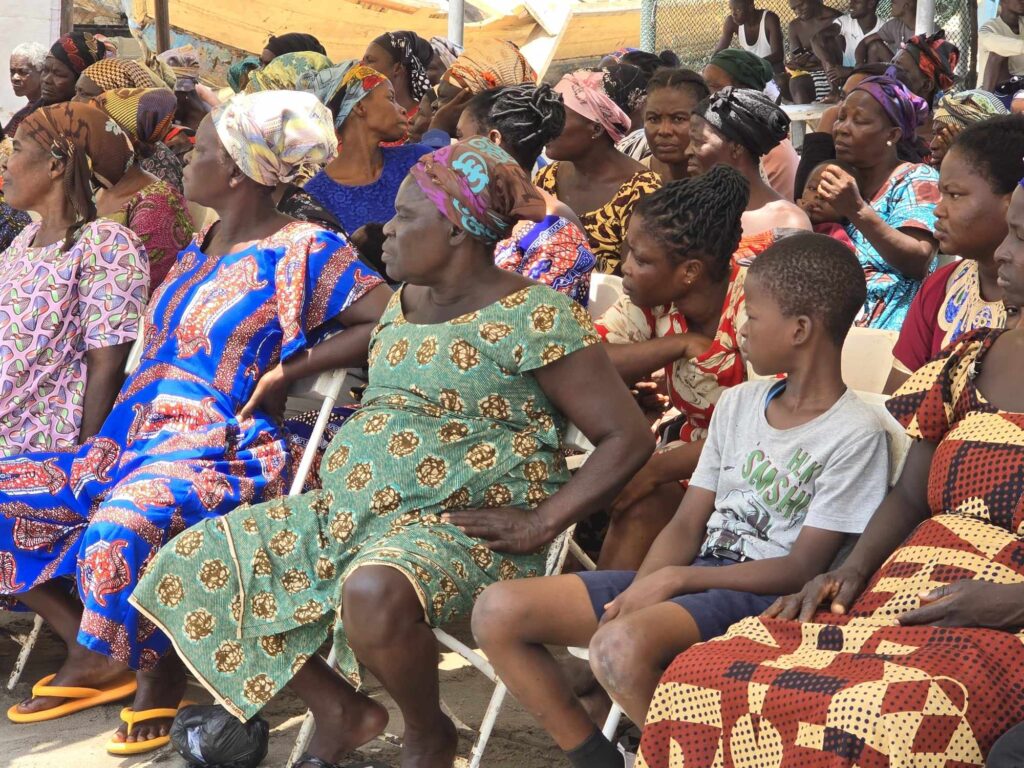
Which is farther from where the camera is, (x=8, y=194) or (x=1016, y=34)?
(x=1016, y=34)

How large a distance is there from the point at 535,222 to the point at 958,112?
2241 millimetres

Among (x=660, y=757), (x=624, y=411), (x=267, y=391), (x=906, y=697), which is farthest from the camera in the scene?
(x=267, y=391)

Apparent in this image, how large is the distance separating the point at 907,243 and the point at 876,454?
1.94m

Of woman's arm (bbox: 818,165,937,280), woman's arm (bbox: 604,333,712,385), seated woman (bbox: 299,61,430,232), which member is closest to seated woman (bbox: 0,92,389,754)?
woman's arm (bbox: 604,333,712,385)

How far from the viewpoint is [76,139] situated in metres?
5.32

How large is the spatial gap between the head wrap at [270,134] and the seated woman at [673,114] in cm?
184

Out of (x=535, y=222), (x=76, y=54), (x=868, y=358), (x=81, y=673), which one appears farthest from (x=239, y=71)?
(x=868, y=358)

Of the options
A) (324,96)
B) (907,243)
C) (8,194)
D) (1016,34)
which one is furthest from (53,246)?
(1016,34)

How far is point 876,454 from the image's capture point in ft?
11.1

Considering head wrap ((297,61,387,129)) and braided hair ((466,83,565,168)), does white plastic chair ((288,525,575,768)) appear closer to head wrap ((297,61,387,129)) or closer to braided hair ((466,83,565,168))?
braided hair ((466,83,565,168))

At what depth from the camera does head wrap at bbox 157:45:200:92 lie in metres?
7.88

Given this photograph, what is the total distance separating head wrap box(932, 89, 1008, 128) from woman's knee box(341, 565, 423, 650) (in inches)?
143

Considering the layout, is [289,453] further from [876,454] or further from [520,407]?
[876,454]

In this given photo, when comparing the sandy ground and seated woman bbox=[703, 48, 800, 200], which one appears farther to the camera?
seated woman bbox=[703, 48, 800, 200]
